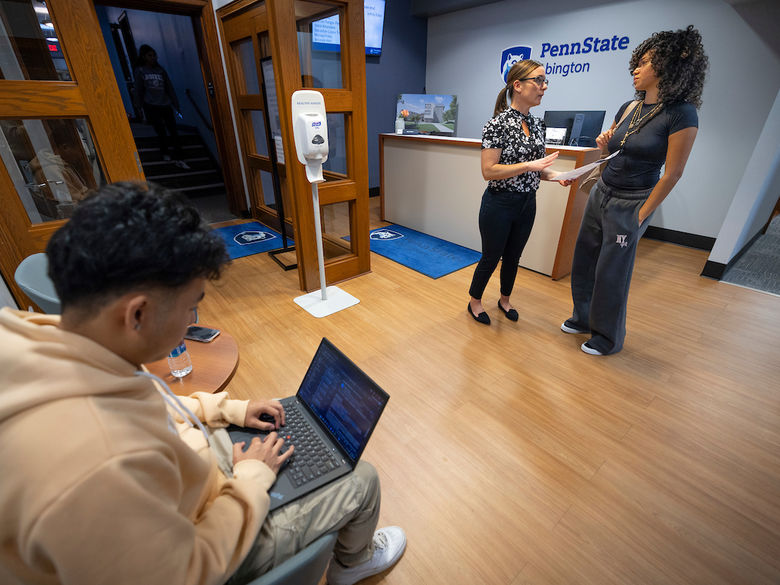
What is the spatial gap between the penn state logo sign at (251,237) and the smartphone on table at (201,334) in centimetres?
282

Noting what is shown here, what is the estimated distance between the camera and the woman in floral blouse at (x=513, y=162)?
194cm

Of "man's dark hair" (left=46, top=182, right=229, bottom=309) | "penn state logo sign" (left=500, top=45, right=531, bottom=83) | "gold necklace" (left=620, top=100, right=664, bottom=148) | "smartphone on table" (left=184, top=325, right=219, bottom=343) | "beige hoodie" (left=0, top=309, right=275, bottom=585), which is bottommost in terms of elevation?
"smartphone on table" (left=184, top=325, right=219, bottom=343)

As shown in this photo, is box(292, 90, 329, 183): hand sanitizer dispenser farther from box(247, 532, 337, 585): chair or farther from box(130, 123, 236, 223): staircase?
box(130, 123, 236, 223): staircase

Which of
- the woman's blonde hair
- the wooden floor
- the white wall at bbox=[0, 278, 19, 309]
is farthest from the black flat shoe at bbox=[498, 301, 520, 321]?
the white wall at bbox=[0, 278, 19, 309]

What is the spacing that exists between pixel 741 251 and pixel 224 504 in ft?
15.4

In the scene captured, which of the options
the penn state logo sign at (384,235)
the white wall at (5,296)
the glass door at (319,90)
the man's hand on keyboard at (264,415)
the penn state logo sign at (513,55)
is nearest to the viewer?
the man's hand on keyboard at (264,415)

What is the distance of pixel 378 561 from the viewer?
120 cm

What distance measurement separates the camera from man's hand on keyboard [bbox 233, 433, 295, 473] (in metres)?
0.87

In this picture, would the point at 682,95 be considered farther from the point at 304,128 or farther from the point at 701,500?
the point at 304,128

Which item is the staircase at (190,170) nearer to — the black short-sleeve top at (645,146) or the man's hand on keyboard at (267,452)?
the black short-sleeve top at (645,146)

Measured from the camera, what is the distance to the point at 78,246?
1.73ft

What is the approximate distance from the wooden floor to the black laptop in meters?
0.45

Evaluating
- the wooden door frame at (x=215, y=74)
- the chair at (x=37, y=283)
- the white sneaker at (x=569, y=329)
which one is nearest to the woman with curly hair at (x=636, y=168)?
the white sneaker at (x=569, y=329)

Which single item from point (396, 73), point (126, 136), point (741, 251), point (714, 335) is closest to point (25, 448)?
point (126, 136)
